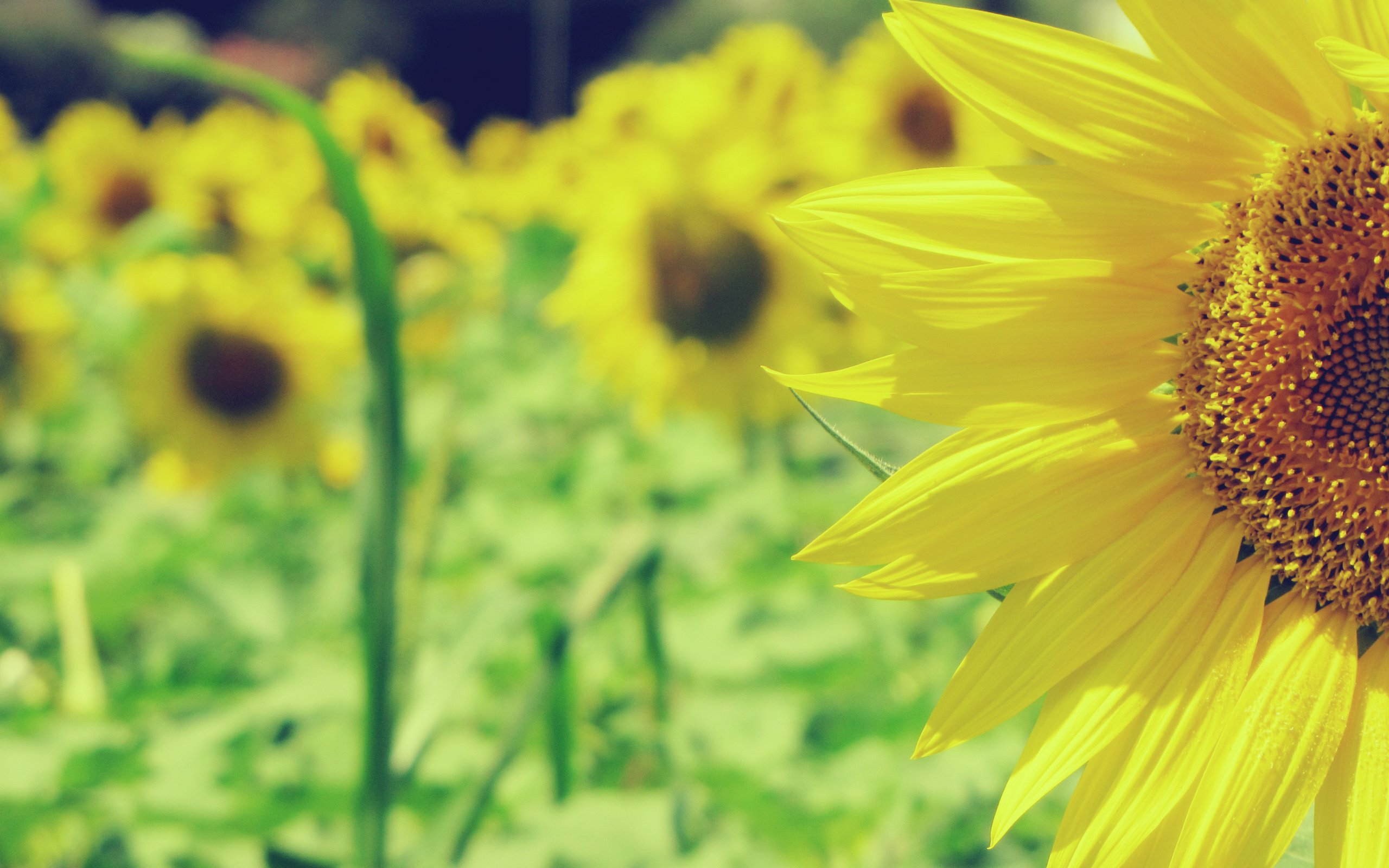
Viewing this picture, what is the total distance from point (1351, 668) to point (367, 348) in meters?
0.87

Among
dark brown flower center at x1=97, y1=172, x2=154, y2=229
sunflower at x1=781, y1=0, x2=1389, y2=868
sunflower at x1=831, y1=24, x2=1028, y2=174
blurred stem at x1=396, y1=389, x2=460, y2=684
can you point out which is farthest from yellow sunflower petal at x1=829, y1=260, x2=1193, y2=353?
dark brown flower center at x1=97, y1=172, x2=154, y2=229

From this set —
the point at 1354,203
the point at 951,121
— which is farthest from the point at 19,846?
the point at 951,121

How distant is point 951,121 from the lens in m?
3.07

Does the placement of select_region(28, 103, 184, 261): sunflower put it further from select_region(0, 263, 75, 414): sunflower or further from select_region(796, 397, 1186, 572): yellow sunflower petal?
select_region(796, 397, 1186, 572): yellow sunflower petal

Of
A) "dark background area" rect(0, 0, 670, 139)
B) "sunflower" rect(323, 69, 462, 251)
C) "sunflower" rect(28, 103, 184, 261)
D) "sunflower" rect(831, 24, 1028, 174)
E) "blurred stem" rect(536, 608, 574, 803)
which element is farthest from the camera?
"dark background area" rect(0, 0, 670, 139)

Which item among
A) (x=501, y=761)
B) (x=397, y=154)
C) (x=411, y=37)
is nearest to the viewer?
(x=501, y=761)

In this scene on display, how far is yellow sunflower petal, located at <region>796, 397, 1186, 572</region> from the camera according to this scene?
24.4 inches

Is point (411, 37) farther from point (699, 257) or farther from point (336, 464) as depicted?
point (699, 257)

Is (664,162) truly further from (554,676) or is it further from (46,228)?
(46,228)

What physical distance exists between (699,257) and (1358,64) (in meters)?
1.97

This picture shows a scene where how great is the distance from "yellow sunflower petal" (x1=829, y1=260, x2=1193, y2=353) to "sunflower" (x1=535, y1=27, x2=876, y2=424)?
1.68m

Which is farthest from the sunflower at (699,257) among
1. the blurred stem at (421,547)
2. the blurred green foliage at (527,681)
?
the blurred stem at (421,547)

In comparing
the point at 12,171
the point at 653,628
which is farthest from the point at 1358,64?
the point at 12,171

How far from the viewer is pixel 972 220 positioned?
2.05ft
